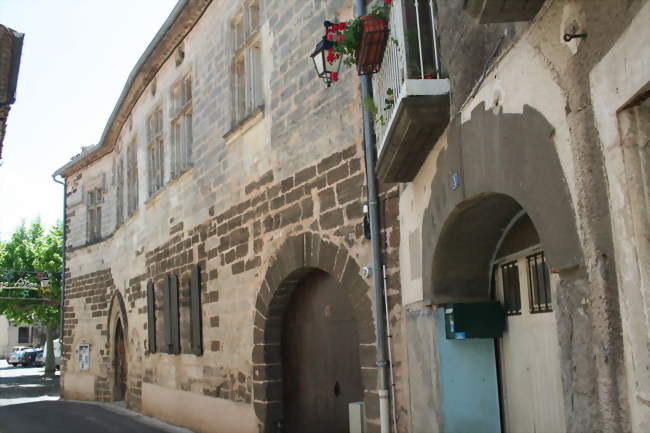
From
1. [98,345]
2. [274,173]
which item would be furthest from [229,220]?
[98,345]

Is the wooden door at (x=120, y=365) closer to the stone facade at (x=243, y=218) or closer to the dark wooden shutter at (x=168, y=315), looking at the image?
the stone facade at (x=243, y=218)

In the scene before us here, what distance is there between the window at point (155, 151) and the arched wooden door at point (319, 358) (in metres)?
5.59

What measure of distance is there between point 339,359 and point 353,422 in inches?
36.9

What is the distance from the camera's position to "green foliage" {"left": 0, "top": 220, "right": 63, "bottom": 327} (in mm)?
24688

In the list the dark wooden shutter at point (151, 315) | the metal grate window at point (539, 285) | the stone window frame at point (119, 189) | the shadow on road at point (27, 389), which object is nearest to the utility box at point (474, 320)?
the metal grate window at point (539, 285)

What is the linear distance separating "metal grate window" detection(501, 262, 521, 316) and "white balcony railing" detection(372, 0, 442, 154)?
1.21 m

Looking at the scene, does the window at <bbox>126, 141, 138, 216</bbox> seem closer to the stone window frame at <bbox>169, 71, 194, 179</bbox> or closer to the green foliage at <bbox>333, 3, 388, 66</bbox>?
the stone window frame at <bbox>169, 71, 194, 179</bbox>

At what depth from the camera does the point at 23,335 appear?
53656 millimetres

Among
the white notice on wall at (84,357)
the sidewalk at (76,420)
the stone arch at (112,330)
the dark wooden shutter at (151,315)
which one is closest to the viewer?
the sidewalk at (76,420)

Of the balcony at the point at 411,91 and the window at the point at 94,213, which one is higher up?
the window at the point at 94,213

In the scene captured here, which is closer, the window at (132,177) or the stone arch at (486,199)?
the stone arch at (486,199)

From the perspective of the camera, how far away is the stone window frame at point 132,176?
14.5m

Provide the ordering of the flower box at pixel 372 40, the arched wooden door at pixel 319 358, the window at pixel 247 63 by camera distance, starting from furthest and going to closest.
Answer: the window at pixel 247 63 < the arched wooden door at pixel 319 358 < the flower box at pixel 372 40

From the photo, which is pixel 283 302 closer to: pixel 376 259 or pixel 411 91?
pixel 376 259
